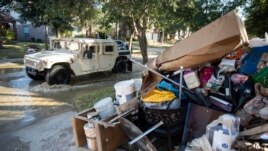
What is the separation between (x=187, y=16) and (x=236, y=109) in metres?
6.50

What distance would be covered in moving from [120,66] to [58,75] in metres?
3.48

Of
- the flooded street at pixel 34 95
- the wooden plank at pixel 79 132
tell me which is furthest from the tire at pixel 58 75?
the wooden plank at pixel 79 132

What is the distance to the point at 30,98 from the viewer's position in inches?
348

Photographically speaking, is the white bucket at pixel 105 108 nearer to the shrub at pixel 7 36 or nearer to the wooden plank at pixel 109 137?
the wooden plank at pixel 109 137

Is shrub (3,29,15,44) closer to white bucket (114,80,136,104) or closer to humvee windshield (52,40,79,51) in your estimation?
humvee windshield (52,40,79,51)

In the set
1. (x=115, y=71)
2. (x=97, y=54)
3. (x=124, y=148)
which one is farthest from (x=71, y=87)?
(x=124, y=148)

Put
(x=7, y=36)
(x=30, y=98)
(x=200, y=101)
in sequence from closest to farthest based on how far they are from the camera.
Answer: (x=200, y=101)
(x=30, y=98)
(x=7, y=36)

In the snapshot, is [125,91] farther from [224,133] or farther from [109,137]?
[224,133]

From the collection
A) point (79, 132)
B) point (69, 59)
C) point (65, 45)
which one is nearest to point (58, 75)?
point (69, 59)

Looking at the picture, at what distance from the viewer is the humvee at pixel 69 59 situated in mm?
10281

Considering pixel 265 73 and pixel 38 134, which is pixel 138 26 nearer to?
pixel 38 134

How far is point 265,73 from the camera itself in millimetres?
3637

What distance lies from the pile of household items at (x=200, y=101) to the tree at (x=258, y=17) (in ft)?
22.2

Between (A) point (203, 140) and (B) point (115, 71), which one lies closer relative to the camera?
(A) point (203, 140)
